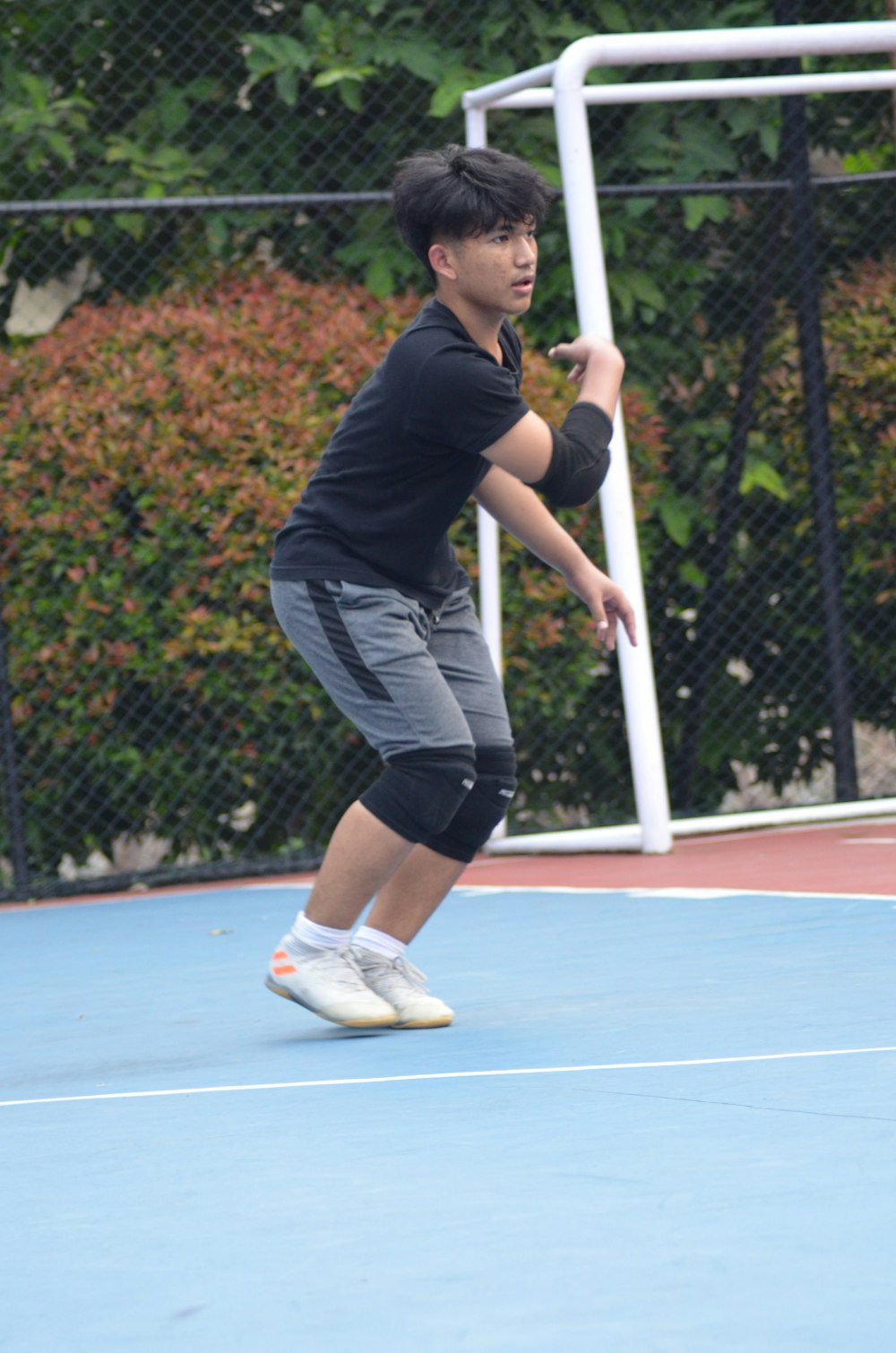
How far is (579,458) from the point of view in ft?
10.9

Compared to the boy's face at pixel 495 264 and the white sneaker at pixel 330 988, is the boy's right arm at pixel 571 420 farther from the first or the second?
the white sneaker at pixel 330 988

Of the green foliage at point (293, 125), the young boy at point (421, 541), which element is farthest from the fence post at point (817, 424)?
the young boy at point (421, 541)

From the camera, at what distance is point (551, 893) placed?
5547 millimetres

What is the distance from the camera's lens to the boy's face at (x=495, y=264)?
→ 11.0 feet

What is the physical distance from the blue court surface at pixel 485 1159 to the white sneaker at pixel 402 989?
0.20 ft

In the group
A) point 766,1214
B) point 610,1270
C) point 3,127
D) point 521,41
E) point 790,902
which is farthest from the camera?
point 521,41

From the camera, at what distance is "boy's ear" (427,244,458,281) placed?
3.39 meters

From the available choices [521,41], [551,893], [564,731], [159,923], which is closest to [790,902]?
[551,893]

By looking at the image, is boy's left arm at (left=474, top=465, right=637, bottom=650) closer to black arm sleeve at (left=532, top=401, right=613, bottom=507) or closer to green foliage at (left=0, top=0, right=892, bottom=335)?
black arm sleeve at (left=532, top=401, right=613, bottom=507)

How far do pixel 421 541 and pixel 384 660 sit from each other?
0.72 feet

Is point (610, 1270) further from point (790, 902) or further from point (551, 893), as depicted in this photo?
point (551, 893)

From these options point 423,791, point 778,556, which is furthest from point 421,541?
point 778,556

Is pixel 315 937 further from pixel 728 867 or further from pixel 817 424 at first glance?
pixel 817 424

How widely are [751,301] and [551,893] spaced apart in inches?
114
